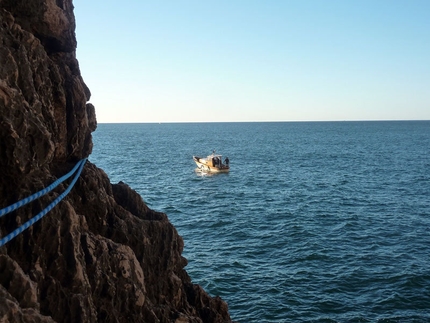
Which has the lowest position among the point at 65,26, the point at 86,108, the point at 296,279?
the point at 296,279

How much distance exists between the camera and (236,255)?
27.8m

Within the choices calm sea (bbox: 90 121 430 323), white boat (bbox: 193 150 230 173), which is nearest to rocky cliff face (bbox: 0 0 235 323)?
calm sea (bbox: 90 121 430 323)

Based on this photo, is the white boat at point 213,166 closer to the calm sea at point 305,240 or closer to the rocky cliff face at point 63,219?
the calm sea at point 305,240

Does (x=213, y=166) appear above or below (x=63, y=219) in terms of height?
below

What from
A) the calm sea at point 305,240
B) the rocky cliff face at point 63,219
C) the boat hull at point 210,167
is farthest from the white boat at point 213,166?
the rocky cliff face at point 63,219

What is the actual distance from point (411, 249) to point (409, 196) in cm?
1872

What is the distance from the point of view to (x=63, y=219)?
28.1ft

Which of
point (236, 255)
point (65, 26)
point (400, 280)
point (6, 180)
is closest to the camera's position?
point (6, 180)

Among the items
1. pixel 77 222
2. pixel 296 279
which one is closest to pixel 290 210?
pixel 296 279

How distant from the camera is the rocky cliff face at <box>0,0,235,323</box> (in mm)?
7574

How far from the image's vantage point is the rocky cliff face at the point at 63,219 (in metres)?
7.57

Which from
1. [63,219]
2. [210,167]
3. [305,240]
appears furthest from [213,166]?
[63,219]

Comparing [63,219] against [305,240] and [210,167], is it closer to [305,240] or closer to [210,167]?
[305,240]

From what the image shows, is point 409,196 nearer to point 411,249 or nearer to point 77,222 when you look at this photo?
point 411,249
